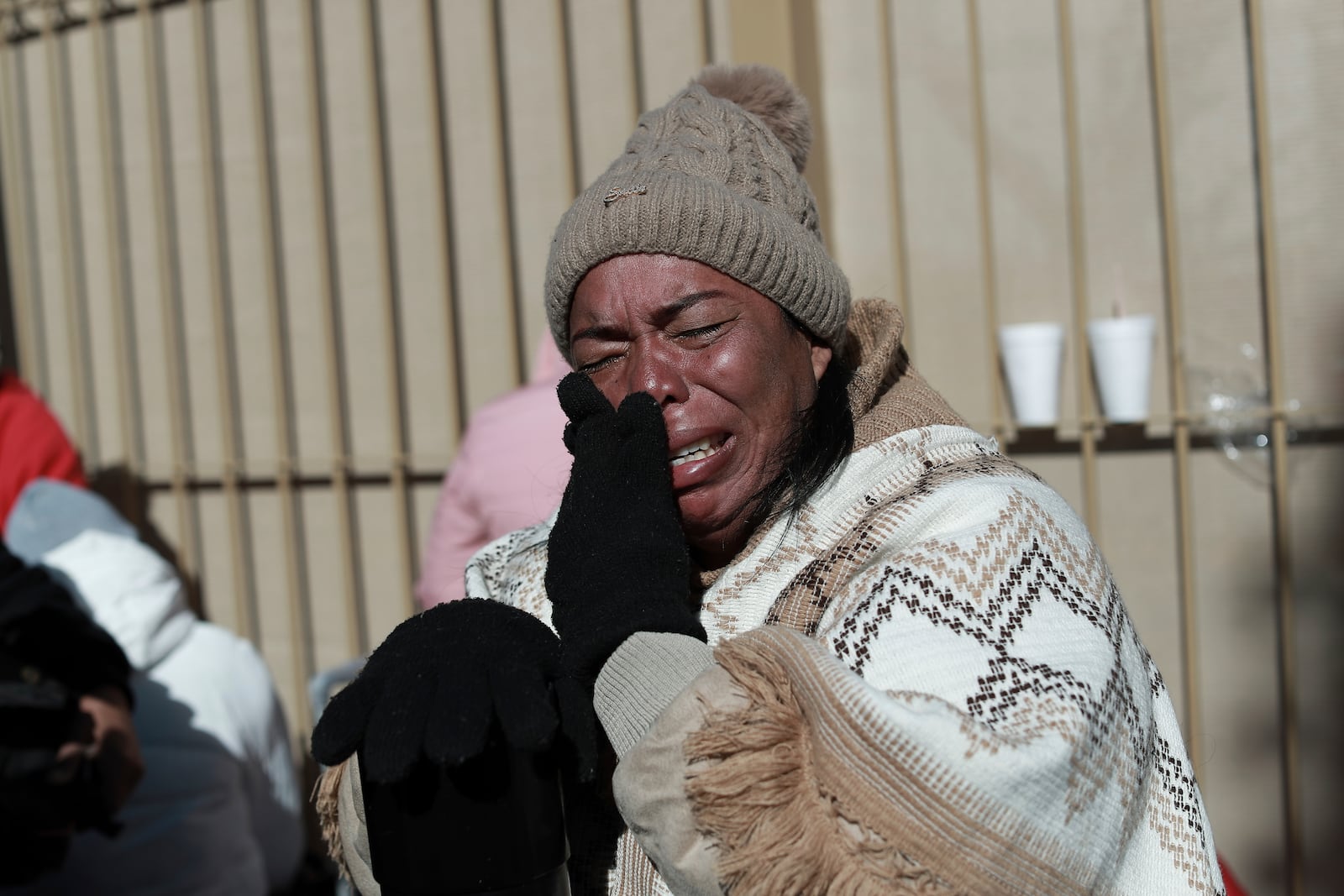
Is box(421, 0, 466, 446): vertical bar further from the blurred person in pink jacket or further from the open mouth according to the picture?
the open mouth

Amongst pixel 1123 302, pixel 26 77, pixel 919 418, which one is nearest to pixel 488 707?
pixel 919 418

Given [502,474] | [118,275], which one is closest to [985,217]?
[502,474]

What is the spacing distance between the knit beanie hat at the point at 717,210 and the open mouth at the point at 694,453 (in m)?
0.21

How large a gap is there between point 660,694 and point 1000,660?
0.30 metres

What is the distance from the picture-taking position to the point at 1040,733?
907 mm

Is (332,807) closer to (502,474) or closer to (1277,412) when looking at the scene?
(502,474)

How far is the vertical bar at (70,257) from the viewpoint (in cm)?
407

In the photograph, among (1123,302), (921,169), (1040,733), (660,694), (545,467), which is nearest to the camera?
(1040,733)

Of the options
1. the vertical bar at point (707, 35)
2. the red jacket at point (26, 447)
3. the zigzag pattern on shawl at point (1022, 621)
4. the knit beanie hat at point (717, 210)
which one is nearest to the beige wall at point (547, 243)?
the vertical bar at point (707, 35)

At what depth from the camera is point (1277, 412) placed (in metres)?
2.67

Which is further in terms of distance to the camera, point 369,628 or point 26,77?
point 26,77

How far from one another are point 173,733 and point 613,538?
216 centimetres

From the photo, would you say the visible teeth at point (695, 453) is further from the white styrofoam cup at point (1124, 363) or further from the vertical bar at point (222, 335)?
the vertical bar at point (222, 335)

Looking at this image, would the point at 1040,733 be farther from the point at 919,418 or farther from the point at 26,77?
the point at 26,77
